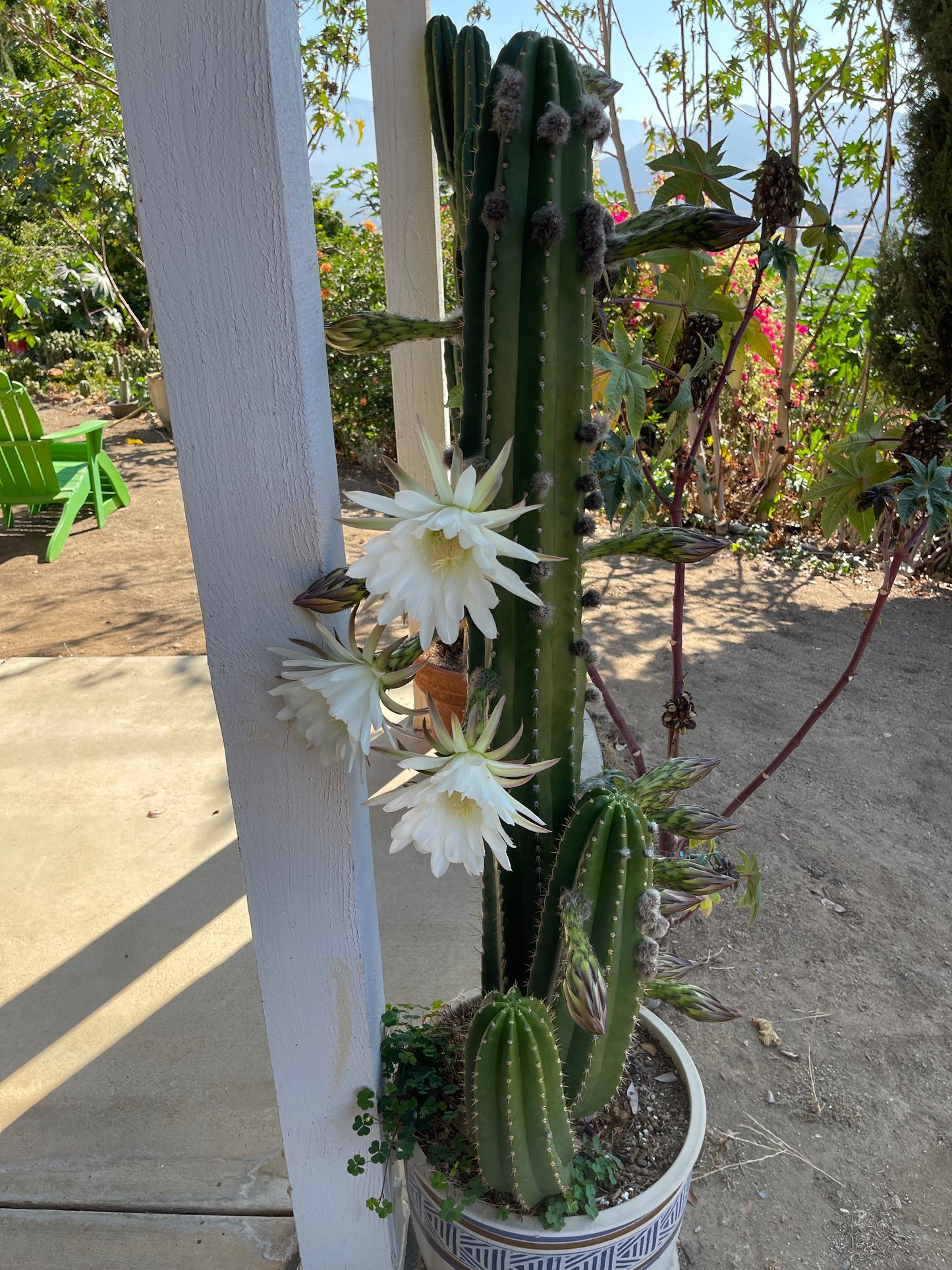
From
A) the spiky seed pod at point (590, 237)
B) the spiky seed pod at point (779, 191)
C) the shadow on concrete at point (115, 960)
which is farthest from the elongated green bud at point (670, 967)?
the shadow on concrete at point (115, 960)

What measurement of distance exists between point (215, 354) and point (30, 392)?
7.59 m

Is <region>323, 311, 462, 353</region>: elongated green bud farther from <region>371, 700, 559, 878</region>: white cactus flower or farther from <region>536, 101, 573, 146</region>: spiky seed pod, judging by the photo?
<region>371, 700, 559, 878</region>: white cactus flower

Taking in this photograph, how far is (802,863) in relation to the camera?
92.2 inches

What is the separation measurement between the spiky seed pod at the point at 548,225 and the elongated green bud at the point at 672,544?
32 centimetres

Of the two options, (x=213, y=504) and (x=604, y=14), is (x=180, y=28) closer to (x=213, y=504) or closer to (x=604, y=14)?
(x=213, y=504)

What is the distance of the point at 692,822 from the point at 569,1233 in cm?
55

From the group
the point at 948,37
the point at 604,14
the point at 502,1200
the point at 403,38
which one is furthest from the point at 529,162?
the point at 604,14

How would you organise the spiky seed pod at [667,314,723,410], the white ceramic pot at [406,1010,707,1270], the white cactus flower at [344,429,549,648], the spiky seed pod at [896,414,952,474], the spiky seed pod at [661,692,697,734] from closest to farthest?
1. the white cactus flower at [344,429,549,648]
2. the white ceramic pot at [406,1010,707,1270]
3. the spiky seed pod at [896,414,952,474]
4. the spiky seed pod at [661,692,697,734]
5. the spiky seed pod at [667,314,723,410]

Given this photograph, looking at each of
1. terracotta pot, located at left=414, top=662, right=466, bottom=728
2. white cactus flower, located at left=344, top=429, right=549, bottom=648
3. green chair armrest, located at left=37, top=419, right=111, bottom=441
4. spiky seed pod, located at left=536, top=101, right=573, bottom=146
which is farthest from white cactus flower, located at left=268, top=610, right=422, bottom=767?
green chair armrest, located at left=37, top=419, right=111, bottom=441

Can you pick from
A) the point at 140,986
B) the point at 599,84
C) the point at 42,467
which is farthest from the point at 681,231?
the point at 42,467

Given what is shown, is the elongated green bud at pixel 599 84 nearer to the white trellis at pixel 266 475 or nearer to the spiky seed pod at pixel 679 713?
the white trellis at pixel 266 475

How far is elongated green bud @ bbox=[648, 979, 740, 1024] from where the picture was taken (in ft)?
3.99

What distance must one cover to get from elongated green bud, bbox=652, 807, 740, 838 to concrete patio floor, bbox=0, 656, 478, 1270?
93cm

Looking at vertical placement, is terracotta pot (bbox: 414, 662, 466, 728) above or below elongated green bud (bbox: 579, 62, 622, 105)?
below
